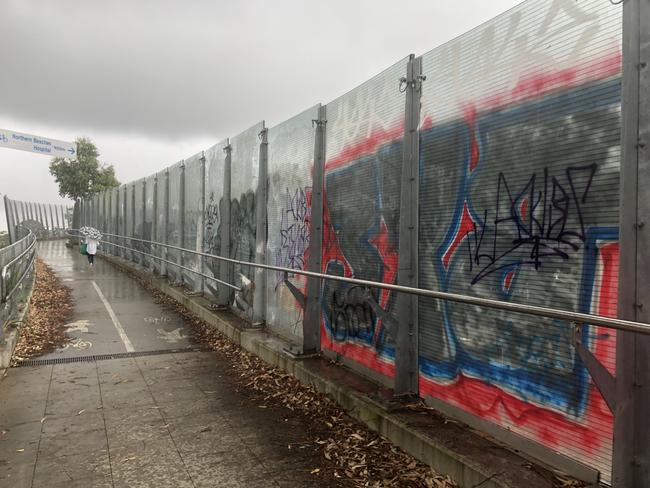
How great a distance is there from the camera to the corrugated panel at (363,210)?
180 inches

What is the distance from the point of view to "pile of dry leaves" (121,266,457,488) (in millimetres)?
3416

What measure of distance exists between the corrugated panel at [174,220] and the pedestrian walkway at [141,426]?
4943 millimetres

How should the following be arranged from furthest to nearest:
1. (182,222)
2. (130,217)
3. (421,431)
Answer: (130,217), (182,222), (421,431)

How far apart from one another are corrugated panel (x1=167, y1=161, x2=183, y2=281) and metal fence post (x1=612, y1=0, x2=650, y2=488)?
411 inches

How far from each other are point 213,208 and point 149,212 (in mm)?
6450

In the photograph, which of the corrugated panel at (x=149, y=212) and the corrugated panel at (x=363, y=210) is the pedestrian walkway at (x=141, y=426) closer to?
the corrugated panel at (x=363, y=210)

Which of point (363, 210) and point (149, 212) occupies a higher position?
point (149, 212)

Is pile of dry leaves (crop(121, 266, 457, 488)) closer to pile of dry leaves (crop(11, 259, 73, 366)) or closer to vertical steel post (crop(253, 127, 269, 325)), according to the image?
vertical steel post (crop(253, 127, 269, 325))

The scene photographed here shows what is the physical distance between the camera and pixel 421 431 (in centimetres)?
364

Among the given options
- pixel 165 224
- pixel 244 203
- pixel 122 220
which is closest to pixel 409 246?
pixel 244 203

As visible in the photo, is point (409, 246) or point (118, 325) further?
point (118, 325)

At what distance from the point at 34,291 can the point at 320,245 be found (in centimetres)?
878

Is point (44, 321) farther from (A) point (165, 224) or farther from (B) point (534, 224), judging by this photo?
(B) point (534, 224)

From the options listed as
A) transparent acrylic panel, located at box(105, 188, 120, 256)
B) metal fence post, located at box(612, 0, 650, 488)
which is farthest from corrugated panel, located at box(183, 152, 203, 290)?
transparent acrylic panel, located at box(105, 188, 120, 256)
